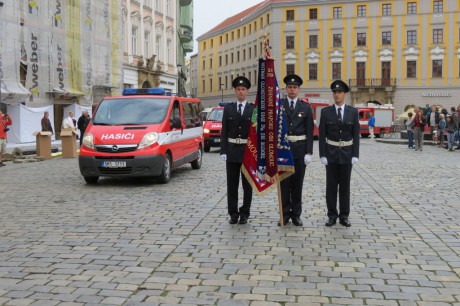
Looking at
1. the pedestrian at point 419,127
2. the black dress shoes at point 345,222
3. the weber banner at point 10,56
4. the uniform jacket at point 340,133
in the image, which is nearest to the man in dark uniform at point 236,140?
the uniform jacket at point 340,133

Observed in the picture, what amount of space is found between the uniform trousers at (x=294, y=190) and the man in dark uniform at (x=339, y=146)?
0.33 meters

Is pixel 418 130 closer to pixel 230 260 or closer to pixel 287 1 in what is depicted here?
pixel 230 260

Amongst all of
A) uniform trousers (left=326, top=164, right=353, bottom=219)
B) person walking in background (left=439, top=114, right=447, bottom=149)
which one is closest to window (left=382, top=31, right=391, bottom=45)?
person walking in background (left=439, top=114, right=447, bottom=149)

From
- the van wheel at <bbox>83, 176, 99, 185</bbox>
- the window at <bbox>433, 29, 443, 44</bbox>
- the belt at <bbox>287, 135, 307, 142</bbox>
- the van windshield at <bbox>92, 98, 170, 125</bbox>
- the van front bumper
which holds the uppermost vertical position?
the window at <bbox>433, 29, 443, 44</bbox>

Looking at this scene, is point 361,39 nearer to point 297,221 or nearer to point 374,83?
point 374,83

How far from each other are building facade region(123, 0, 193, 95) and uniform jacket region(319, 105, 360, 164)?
30.8 meters

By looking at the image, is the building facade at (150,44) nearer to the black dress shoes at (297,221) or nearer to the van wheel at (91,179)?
the van wheel at (91,179)

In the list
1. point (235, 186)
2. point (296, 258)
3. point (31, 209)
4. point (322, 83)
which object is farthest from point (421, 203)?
point (322, 83)

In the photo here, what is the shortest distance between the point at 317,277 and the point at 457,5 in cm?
6366

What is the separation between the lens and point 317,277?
16.4ft

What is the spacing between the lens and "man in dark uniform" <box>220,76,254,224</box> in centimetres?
748

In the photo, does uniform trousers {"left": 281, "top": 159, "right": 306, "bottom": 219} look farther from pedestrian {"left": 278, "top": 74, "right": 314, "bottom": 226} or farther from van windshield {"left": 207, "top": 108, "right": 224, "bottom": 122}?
van windshield {"left": 207, "top": 108, "right": 224, "bottom": 122}

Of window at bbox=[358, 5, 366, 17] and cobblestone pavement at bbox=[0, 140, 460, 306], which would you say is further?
window at bbox=[358, 5, 366, 17]

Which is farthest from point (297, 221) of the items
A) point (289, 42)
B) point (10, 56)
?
point (289, 42)
